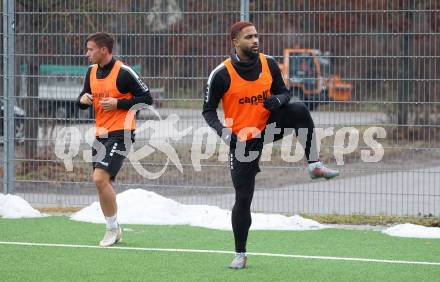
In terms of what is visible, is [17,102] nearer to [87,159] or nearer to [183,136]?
[87,159]

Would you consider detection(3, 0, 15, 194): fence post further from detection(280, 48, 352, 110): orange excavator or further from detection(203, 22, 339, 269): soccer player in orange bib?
detection(203, 22, 339, 269): soccer player in orange bib

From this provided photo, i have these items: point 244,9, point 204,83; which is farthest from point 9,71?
point 244,9

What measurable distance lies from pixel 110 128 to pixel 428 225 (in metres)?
3.92

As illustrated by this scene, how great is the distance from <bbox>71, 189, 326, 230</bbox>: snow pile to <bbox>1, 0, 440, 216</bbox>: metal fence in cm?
75

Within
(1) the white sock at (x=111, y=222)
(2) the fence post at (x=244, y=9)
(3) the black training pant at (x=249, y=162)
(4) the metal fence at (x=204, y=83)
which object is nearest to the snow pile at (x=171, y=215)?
(4) the metal fence at (x=204, y=83)

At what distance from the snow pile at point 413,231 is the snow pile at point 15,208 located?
13.4 feet

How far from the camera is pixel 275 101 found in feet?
25.1

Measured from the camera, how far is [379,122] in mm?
11117

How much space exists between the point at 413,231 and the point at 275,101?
10.6ft

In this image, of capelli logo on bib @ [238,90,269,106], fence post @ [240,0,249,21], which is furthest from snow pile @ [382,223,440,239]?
capelli logo on bib @ [238,90,269,106]

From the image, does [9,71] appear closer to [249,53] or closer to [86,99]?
[86,99]

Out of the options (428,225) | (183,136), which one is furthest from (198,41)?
(428,225)

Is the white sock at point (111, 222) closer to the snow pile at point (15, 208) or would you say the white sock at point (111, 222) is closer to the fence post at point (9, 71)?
the snow pile at point (15, 208)

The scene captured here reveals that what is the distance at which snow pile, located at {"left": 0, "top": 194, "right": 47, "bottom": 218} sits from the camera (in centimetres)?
1135
